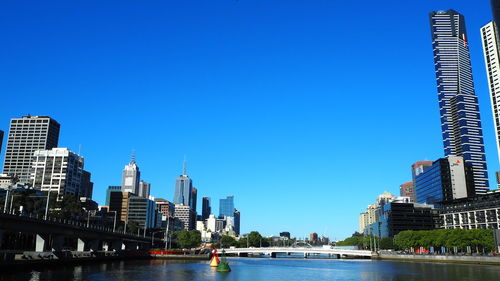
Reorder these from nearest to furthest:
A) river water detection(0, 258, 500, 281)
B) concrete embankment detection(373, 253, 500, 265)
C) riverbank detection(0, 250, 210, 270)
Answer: river water detection(0, 258, 500, 281)
riverbank detection(0, 250, 210, 270)
concrete embankment detection(373, 253, 500, 265)

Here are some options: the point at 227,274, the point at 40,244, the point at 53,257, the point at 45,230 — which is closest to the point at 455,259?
the point at 227,274

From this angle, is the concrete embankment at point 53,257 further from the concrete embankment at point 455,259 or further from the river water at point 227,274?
the concrete embankment at point 455,259

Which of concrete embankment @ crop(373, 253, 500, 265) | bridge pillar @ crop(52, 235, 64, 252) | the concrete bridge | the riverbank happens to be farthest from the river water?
concrete embankment @ crop(373, 253, 500, 265)

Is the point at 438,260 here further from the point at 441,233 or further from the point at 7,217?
the point at 7,217

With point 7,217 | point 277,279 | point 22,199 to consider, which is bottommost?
point 277,279

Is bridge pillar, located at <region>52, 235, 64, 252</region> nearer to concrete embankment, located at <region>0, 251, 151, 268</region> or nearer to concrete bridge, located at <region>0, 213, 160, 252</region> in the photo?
concrete bridge, located at <region>0, 213, 160, 252</region>

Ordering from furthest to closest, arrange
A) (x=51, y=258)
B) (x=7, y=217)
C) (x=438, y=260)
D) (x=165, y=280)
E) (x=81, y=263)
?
1. (x=438, y=260)
2. (x=81, y=263)
3. (x=51, y=258)
4. (x=7, y=217)
5. (x=165, y=280)

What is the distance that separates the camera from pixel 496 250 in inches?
7126

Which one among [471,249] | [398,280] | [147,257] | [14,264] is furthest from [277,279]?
[471,249]

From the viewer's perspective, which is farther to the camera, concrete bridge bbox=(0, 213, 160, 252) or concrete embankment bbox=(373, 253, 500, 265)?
concrete embankment bbox=(373, 253, 500, 265)

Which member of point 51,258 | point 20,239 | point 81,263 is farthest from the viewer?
point 20,239

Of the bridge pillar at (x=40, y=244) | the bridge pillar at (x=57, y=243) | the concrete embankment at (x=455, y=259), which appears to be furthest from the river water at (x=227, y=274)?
the concrete embankment at (x=455, y=259)

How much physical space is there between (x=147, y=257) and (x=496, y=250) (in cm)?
13965

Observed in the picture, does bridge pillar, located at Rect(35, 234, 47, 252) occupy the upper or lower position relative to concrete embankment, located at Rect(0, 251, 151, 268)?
upper
